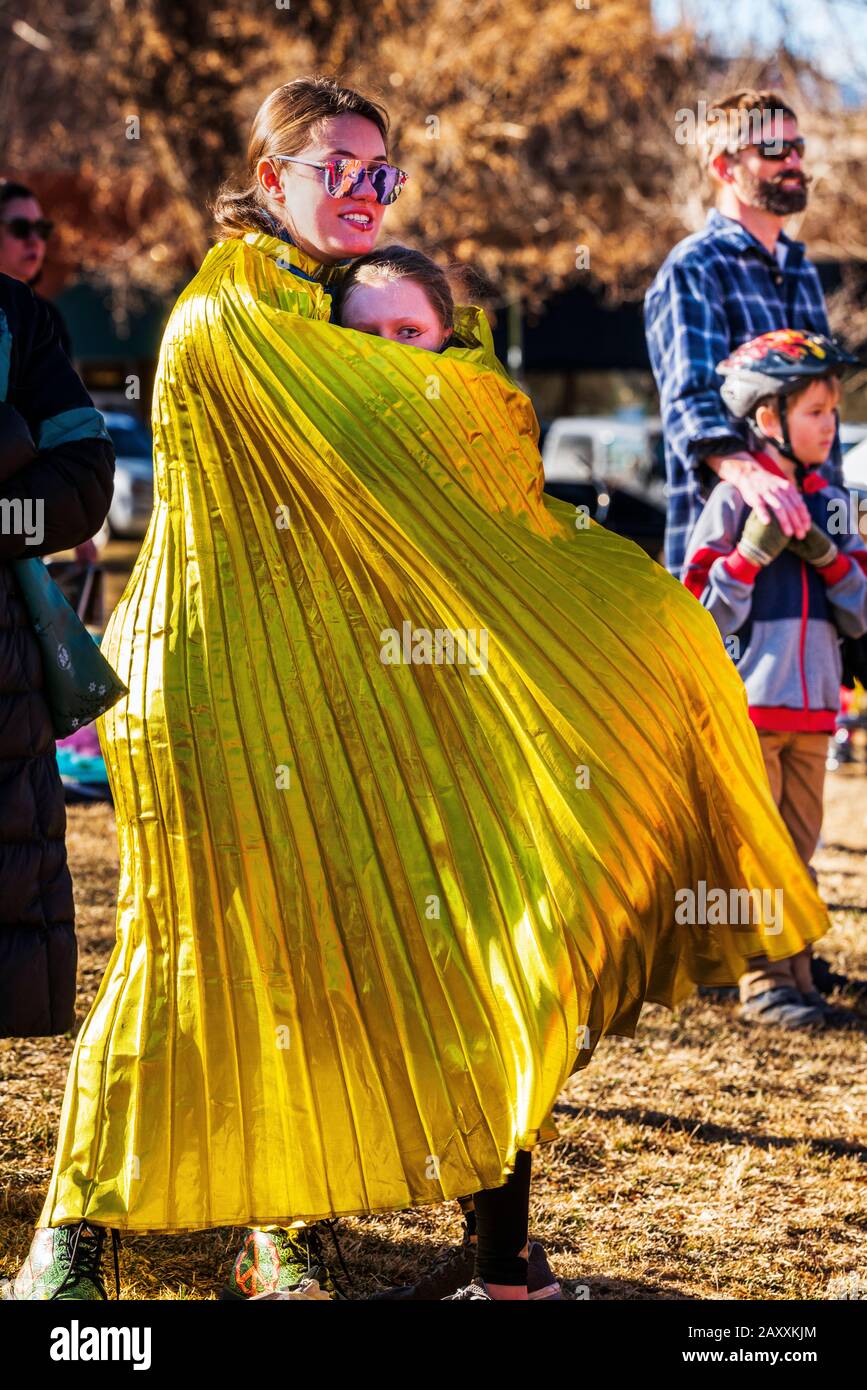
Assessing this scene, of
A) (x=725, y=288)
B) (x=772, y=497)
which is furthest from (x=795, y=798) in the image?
(x=725, y=288)

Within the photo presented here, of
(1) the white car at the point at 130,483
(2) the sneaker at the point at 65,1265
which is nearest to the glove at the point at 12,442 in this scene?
(2) the sneaker at the point at 65,1265

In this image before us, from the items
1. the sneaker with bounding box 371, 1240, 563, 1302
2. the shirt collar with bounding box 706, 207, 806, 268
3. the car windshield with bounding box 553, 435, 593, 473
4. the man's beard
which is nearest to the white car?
the car windshield with bounding box 553, 435, 593, 473

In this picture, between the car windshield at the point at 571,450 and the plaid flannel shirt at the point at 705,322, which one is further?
the car windshield at the point at 571,450

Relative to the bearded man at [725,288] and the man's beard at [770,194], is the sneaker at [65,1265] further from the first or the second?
the man's beard at [770,194]

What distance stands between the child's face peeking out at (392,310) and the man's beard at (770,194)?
2.27 metres

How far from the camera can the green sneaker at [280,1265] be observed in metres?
2.45

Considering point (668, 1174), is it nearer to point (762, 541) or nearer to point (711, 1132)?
point (711, 1132)

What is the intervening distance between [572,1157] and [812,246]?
1693cm

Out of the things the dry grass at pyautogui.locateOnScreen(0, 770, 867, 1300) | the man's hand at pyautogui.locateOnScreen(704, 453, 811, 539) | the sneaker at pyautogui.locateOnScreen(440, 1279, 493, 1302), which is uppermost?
the man's hand at pyautogui.locateOnScreen(704, 453, 811, 539)

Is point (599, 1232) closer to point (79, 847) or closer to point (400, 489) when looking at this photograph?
point (400, 489)

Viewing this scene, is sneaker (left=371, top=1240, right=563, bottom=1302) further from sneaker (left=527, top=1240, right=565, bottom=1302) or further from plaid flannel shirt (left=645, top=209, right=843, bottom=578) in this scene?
plaid flannel shirt (left=645, top=209, right=843, bottom=578)

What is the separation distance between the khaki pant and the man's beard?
1449mm

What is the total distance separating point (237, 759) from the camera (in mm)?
2334

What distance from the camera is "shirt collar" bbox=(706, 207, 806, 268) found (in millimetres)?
4445
